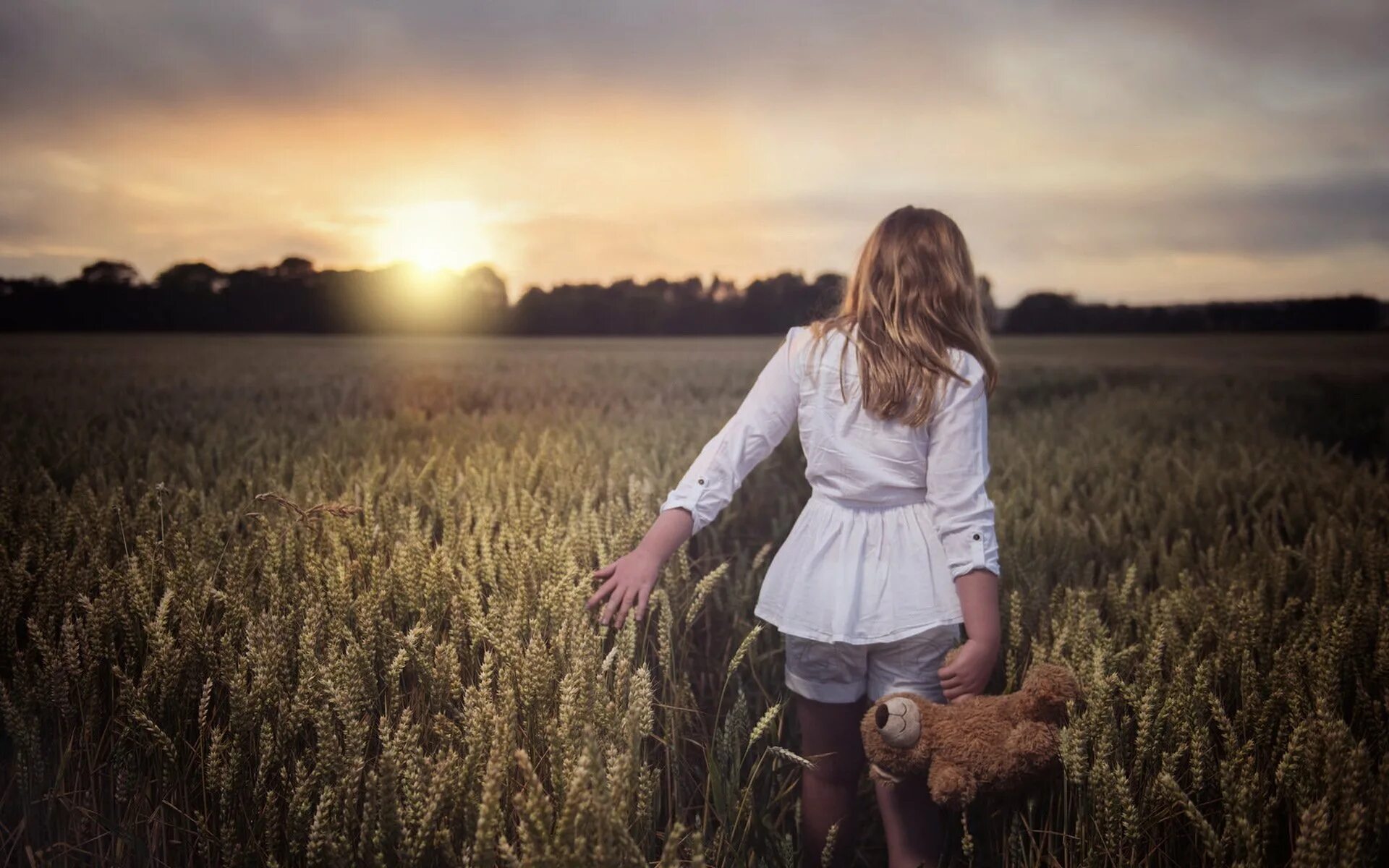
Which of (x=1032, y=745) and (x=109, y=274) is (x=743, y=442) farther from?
(x=109, y=274)

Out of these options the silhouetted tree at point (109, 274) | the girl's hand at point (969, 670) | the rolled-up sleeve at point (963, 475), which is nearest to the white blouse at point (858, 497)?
the rolled-up sleeve at point (963, 475)

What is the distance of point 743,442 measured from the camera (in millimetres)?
1810

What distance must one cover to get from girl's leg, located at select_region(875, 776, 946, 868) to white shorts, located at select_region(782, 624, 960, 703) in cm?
18

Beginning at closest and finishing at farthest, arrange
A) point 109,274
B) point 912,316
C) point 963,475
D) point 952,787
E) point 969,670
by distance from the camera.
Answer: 1. point 952,787
2. point 969,670
3. point 963,475
4. point 912,316
5. point 109,274

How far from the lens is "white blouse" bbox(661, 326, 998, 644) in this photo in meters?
1.65

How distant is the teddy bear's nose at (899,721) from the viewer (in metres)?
1.46

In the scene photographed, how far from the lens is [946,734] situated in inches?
57.7

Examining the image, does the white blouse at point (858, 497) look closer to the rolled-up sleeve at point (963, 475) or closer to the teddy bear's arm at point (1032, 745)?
the rolled-up sleeve at point (963, 475)

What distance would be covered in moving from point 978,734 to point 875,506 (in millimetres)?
507

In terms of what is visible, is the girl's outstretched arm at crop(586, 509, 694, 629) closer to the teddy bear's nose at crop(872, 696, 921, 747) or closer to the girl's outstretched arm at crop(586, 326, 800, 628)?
the girl's outstretched arm at crop(586, 326, 800, 628)

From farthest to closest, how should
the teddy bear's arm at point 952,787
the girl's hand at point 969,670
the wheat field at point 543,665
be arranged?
1. the girl's hand at point 969,670
2. the teddy bear's arm at point 952,787
3. the wheat field at point 543,665

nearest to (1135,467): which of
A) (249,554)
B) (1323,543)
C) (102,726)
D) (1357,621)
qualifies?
(1323,543)

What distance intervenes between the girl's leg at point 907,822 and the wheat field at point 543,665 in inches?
4.4

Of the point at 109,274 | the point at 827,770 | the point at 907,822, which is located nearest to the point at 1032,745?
the point at 907,822
